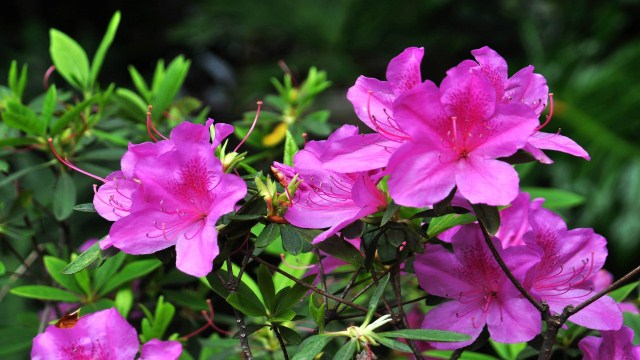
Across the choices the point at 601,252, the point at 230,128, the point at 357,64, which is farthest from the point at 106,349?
the point at 357,64

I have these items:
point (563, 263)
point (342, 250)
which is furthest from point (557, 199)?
point (342, 250)

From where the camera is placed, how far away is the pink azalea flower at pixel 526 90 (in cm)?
62

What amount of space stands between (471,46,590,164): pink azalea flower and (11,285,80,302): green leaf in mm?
547

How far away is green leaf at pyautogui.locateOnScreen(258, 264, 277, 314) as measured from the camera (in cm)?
69

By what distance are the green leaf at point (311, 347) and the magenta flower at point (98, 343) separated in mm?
116

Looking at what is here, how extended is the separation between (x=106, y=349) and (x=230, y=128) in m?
0.21

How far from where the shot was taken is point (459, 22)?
13.7ft

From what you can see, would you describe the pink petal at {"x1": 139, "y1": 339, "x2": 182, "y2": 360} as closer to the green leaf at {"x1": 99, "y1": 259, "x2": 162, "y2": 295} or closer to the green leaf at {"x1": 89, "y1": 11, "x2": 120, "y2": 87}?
the green leaf at {"x1": 99, "y1": 259, "x2": 162, "y2": 295}

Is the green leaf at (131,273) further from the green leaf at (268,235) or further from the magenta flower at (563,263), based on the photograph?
the magenta flower at (563,263)

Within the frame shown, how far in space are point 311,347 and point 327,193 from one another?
0.14 metres

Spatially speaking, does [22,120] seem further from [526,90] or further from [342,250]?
[526,90]

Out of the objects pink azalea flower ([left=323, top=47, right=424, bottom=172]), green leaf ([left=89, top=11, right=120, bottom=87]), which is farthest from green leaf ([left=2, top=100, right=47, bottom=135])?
pink azalea flower ([left=323, top=47, right=424, bottom=172])

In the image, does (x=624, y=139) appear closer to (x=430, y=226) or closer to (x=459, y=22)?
(x=459, y=22)

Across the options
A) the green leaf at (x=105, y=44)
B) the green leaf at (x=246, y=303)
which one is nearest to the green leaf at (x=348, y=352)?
the green leaf at (x=246, y=303)
